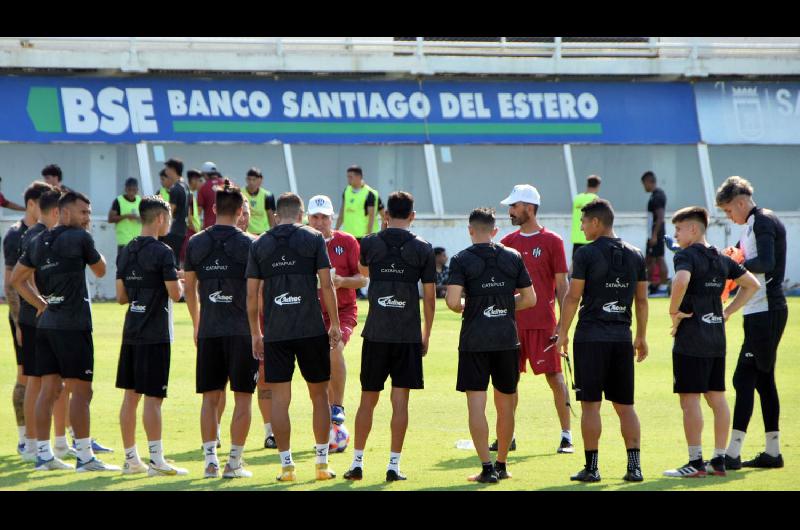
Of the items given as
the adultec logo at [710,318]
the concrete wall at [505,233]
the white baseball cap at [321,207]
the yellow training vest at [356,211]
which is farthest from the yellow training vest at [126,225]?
the adultec logo at [710,318]

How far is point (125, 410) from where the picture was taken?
30.6 feet

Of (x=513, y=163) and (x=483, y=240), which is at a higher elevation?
(x=513, y=163)

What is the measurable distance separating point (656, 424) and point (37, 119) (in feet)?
57.8

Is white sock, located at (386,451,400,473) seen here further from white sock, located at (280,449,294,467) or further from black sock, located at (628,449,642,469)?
black sock, located at (628,449,642,469)

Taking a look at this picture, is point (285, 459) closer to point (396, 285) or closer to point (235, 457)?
point (235, 457)

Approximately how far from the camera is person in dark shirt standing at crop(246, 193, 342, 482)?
8984 millimetres

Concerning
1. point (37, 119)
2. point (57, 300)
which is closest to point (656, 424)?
point (57, 300)

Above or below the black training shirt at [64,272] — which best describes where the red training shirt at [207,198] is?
above

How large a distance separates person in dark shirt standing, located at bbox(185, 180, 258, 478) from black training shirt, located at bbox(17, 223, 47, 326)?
1519 millimetres

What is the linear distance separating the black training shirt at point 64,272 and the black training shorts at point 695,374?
4622mm

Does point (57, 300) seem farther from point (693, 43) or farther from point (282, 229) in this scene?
point (693, 43)

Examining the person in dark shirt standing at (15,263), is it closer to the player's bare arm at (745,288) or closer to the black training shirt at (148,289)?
the black training shirt at (148,289)

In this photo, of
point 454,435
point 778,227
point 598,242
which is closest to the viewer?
point 598,242

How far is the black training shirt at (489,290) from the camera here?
911cm
